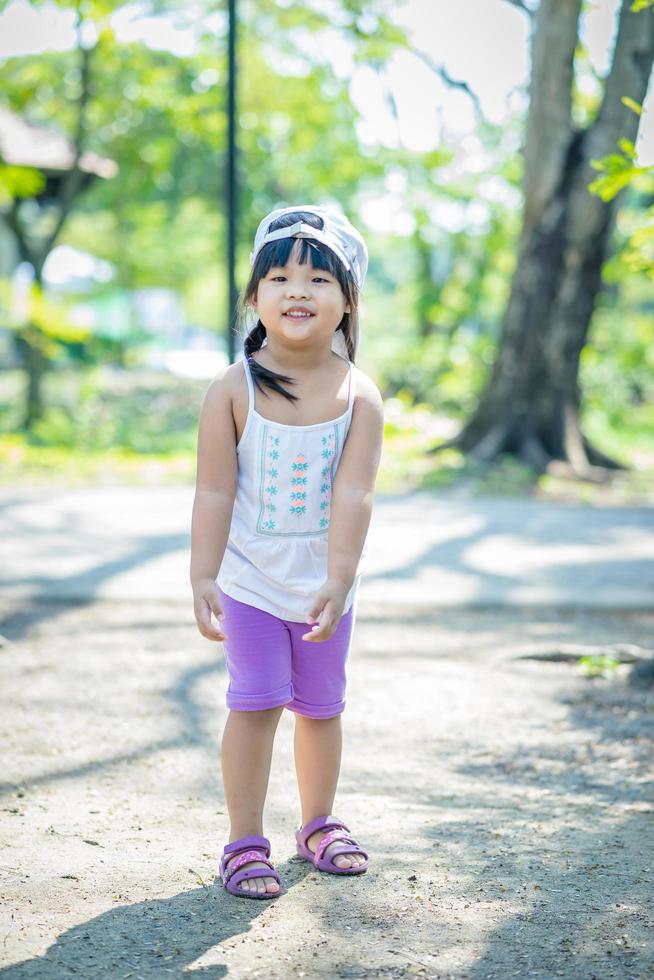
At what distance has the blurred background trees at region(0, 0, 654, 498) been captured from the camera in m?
10.6

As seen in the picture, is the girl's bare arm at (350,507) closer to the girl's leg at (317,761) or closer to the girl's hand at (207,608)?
the girl's hand at (207,608)

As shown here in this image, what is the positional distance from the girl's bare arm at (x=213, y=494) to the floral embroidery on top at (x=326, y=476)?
8.0 inches

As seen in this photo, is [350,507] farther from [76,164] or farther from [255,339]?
[76,164]

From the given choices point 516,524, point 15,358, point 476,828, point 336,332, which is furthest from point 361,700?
point 15,358

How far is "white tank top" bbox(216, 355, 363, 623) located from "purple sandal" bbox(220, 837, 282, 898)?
0.51 meters

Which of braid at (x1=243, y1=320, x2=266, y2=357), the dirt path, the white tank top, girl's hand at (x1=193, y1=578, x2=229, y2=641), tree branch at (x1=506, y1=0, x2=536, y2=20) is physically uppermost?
tree branch at (x1=506, y1=0, x2=536, y2=20)

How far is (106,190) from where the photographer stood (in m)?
21.2

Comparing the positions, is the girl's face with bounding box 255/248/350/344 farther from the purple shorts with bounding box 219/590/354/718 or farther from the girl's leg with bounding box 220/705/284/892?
the girl's leg with bounding box 220/705/284/892

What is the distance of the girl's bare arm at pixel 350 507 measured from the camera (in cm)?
256

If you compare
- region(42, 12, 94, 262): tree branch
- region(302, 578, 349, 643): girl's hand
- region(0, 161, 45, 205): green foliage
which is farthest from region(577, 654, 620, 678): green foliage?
region(42, 12, 94, 262): tree branch

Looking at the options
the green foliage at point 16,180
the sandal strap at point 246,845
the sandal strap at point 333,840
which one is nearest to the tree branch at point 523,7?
the green foliage at point 16,180

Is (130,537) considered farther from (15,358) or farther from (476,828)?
(15,358)

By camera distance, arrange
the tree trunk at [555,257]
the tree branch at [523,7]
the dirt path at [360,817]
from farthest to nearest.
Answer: the tree branch at [523,7], the tree trunk at [555,257], the dirt path at [360,817]

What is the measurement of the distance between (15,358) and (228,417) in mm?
21413
